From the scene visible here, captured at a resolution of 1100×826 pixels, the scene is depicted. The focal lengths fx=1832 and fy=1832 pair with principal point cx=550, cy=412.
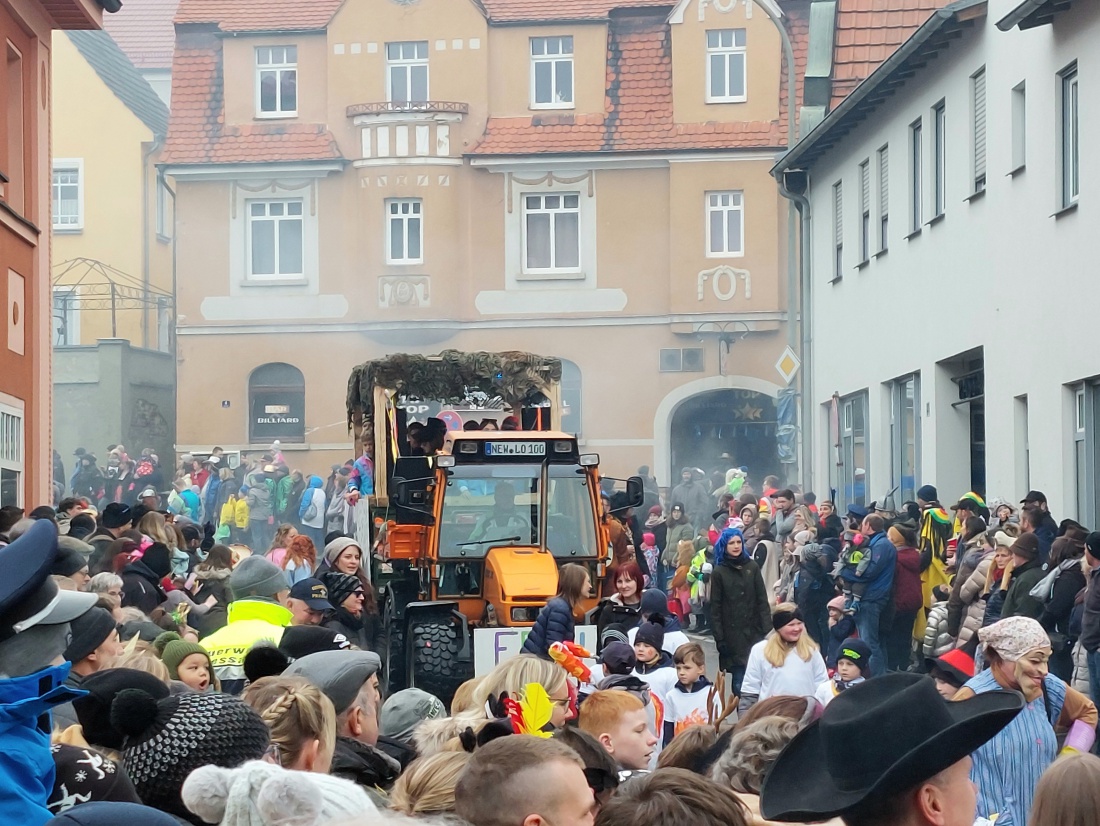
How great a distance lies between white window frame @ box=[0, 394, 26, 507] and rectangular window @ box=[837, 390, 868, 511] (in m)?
13.7

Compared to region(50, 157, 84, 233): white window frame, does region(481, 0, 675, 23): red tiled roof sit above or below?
above

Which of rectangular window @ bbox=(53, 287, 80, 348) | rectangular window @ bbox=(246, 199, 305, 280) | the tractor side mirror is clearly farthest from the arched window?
the tractor side mirror

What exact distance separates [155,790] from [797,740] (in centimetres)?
176

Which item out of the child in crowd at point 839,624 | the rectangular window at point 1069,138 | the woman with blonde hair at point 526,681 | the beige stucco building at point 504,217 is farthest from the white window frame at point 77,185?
the woman with blonde hair at point 526,681

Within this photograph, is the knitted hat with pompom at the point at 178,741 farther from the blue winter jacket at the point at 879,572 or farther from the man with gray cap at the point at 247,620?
the blue winter jacket at the point at 879,572

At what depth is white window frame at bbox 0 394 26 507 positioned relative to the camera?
60.5ft

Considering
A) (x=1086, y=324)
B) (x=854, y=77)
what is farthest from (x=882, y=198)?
(x=1086, y=324)

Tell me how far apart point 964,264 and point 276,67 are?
28801 mm

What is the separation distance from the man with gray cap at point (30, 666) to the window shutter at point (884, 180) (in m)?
23.9

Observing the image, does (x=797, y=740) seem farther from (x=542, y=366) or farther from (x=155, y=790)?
(x=542, y=366)

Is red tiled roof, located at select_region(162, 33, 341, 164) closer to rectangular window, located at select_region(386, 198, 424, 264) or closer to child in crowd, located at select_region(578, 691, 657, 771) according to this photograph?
rectangular window, located at select_region(386, 198, 424, 264)

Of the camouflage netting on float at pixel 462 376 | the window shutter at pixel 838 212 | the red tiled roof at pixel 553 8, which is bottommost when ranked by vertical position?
the camouflage netting on float at pixel 462 376

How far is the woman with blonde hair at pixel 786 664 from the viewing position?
12.2 metres

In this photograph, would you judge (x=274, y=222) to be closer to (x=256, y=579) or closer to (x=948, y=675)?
(x=256, y=579)
